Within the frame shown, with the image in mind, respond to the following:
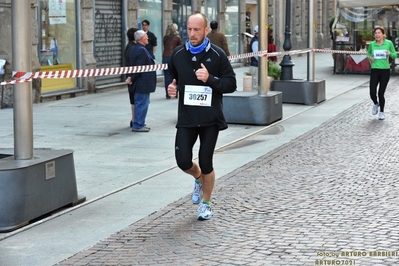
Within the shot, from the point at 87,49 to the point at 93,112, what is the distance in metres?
4.57

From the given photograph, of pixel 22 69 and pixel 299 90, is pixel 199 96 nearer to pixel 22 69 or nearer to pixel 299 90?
pixel 22 69

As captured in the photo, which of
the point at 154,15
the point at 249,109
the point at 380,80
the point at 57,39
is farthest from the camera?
the point at 154,15

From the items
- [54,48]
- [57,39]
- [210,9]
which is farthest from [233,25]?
[54,48]

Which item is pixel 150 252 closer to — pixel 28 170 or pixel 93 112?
pixel 28 170

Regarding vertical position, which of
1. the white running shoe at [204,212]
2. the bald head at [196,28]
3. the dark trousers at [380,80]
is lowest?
the white running shoe at [204,212]

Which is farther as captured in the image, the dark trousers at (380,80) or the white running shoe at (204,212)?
the dark trousers at (380,80)

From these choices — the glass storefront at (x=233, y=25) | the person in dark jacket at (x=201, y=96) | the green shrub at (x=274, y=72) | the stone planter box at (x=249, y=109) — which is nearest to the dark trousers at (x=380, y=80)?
the stone planter box at (x=249, y=109)

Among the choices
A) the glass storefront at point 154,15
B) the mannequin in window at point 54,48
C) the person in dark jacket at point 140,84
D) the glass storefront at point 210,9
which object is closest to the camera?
the person in dark jacket at point 140,84

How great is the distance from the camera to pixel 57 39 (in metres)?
19.9

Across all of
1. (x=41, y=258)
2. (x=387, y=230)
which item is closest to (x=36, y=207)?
(x=41, y=258)

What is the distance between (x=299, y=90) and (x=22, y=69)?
38.3ft

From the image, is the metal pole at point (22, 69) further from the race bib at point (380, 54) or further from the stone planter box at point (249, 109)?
the race bib at point (380, 54)

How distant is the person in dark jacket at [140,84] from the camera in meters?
13.5

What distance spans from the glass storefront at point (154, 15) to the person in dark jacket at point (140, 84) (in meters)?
10.5
